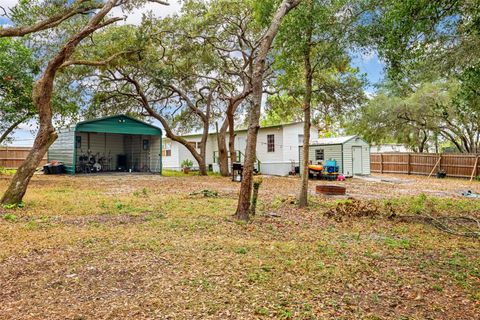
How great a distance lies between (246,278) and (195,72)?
55.6 feet

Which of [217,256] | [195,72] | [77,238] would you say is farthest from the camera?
[195,72]

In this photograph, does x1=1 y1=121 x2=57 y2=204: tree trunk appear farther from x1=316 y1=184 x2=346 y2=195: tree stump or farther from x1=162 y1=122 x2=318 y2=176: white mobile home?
x1=162 y1=122 x2=318 y2=176: white mobile home

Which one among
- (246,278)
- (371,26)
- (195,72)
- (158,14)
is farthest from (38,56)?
(246,278)

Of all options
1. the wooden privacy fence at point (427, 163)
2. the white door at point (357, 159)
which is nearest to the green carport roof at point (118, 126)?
the white door at point (357, 159)

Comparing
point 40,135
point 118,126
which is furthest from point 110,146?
point 40,135

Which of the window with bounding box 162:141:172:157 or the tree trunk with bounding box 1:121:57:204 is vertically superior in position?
the window with bounding box 162:141:172:157

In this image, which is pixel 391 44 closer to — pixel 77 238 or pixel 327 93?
pixel 327 93

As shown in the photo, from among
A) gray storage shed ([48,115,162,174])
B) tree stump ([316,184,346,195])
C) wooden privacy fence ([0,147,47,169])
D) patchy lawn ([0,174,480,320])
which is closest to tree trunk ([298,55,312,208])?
patchy lawn ([0,174,480,320])

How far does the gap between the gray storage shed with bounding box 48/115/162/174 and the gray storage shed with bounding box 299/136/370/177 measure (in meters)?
9.82

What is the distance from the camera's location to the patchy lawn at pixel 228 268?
9.86 ft

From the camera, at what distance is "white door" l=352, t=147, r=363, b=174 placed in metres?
20.4

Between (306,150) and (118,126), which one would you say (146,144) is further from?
(306,150)

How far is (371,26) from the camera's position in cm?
786

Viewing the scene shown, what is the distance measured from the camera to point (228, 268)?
3953mm
